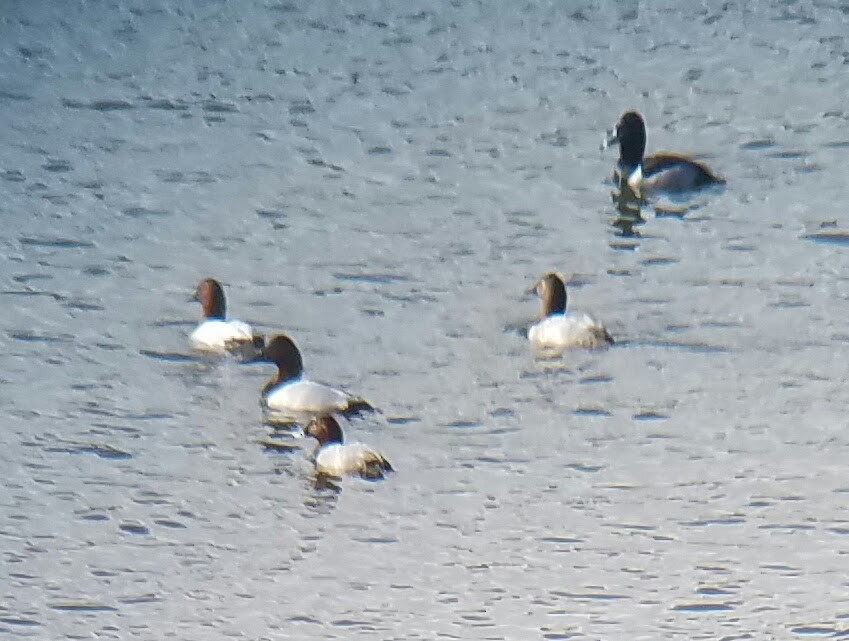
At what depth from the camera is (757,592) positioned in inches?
388

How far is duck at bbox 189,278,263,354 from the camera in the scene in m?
13.3

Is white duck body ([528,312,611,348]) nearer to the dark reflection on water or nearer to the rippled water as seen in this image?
the rippled water

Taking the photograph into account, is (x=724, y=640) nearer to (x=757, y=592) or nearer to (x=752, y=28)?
(x=757, y=592)

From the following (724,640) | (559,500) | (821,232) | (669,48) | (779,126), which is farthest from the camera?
(669,48)

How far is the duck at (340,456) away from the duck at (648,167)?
617 cm

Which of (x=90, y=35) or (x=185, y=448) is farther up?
(x=90, y=35)

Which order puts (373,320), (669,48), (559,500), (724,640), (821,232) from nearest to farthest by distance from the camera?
(724,640), (559,500), (373,320), (821,232), (669,48)

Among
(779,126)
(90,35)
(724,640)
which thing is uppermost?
(90,35)

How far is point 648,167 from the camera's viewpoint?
1744 cm

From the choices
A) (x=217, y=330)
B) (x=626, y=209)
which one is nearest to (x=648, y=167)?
(x=626, y=209)

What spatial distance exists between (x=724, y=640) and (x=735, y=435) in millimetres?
2541

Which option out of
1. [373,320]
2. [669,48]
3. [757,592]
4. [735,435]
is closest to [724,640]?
[757,592]

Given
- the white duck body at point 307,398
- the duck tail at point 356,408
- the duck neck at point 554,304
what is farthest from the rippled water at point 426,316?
the duck neck at point 554,304

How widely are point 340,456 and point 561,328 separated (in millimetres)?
2563
